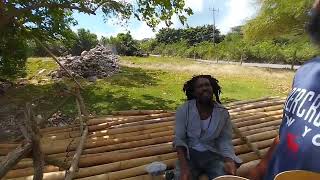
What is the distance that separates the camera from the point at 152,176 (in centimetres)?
337

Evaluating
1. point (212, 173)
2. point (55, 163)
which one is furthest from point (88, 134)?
point (212, 173)

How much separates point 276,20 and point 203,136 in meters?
16.1

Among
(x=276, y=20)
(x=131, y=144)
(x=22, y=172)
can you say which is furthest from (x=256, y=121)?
(x=276, y=20)

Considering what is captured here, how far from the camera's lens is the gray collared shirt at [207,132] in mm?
3502

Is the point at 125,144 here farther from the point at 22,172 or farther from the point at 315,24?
the point at 315,24

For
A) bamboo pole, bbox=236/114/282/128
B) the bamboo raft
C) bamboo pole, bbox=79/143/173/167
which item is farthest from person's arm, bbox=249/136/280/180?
bamboo pole, bbox=236/114/282/128

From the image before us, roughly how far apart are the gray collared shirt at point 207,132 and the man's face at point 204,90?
0.10 meters

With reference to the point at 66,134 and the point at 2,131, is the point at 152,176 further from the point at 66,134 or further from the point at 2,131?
the point at 2,131

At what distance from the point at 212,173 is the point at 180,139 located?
15.6 inches

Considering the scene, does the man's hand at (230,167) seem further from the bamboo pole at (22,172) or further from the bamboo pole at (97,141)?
the bamboo pole at (22,172)

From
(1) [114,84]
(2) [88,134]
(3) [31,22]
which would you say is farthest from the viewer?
(1) [114,84]

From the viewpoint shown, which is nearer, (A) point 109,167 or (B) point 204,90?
(B) point 204,90

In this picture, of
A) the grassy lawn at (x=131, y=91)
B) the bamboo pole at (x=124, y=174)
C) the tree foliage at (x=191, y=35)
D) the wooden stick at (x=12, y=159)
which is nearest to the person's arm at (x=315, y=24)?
the wooden stick at (x=12, y=159)

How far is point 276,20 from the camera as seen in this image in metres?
18.5
